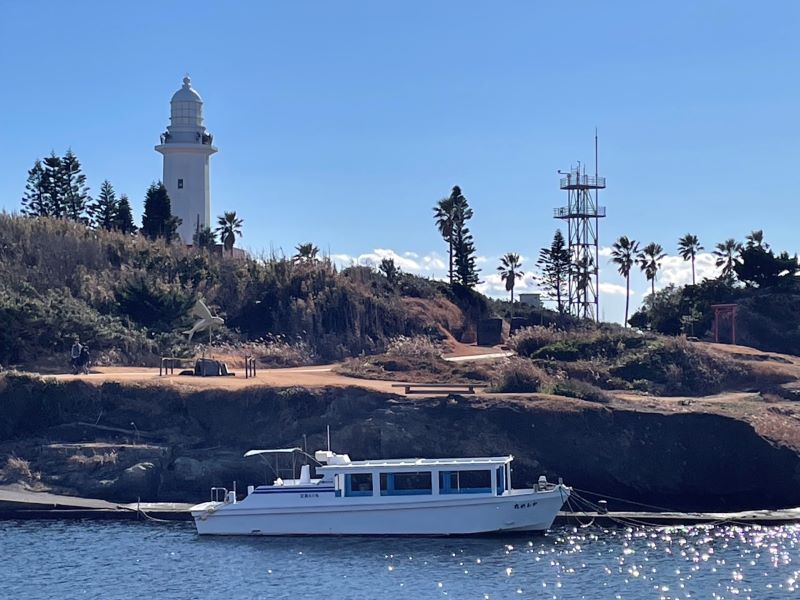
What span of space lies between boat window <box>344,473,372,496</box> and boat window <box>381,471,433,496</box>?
40cm

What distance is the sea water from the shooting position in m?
30.3

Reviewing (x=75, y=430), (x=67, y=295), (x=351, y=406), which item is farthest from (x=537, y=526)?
(x=67, y=295)

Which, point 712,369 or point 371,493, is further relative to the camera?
point 712,369

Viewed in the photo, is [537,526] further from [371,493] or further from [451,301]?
[451,301]

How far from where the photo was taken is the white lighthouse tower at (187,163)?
83812 mm

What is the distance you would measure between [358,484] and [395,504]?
1.26 m

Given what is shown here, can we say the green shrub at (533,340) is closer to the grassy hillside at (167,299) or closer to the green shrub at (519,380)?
the grassy hillside at (167,299)

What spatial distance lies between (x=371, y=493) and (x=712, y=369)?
71.9 ft

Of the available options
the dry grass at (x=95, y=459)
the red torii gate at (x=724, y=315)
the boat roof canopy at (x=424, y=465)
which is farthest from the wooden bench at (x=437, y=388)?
the red torii gate at (x=724, y=315)

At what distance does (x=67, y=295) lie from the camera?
60750mm

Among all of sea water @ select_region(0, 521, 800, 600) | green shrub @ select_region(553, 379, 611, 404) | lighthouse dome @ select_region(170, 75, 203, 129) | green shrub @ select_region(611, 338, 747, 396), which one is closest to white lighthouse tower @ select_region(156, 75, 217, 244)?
lighthouse dome @ select_region(170, 75, 203, 129)

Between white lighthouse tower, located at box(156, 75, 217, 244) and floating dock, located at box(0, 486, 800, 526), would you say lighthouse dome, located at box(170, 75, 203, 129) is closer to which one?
white lighthouse tower, located at box(156, 75, 217, 244)

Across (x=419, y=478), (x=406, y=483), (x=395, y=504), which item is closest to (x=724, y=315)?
(x=419, y=478)

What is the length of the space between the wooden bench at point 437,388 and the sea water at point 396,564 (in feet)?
30.0
